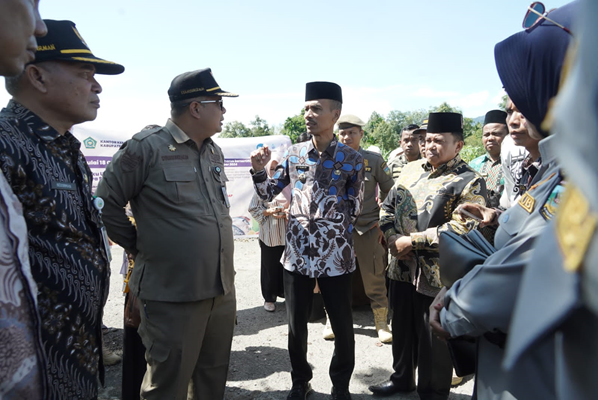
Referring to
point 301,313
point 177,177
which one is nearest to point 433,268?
point 301,313

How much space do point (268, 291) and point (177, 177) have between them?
10.6 ft

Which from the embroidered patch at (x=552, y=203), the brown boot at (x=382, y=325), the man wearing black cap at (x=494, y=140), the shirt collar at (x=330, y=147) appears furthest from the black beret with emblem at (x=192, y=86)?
the man wearing black cap at (x=494, y=140)

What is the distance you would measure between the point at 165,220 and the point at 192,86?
91 cm

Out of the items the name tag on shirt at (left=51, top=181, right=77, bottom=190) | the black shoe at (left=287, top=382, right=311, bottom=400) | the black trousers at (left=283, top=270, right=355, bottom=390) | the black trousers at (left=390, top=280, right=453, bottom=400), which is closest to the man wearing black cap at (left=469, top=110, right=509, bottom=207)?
the black trousers at (left=390, top=280, right=453, bottom=400)

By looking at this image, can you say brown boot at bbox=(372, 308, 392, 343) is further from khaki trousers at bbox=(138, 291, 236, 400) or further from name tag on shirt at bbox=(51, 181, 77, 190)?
name tag on shirt at bbox=(51, 181, 77, 190)

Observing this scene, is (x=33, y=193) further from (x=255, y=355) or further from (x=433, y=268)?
(x=255, y=355)

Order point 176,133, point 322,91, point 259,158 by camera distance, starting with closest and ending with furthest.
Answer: point 176,133 < point 259,158 < point 322,91

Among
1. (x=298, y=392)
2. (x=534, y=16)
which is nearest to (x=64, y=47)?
(x=534, y=16)

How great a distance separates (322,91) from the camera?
3.35 metres

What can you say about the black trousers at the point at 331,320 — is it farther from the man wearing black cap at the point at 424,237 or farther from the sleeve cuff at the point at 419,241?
the sleeve cuff at the point at 419,241

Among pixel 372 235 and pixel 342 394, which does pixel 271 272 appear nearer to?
pixel 372 235

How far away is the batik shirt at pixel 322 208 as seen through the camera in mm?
3074

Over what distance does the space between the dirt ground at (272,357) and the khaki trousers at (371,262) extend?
486mm

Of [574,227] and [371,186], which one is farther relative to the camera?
[371,186]
